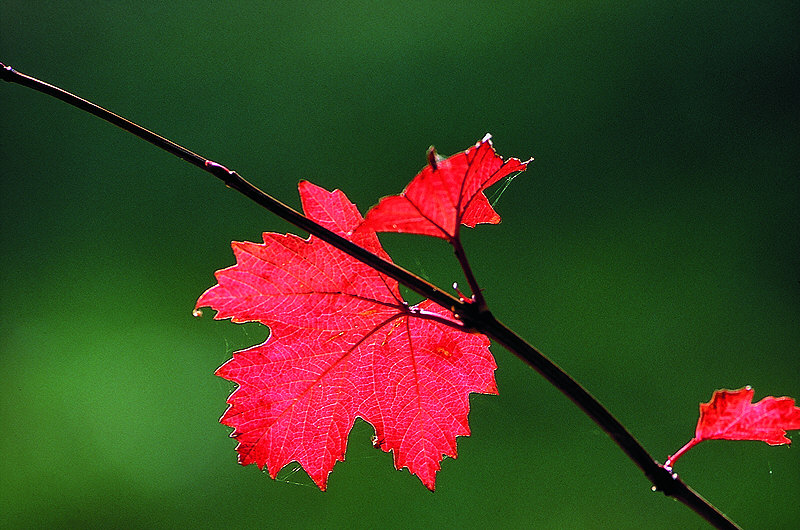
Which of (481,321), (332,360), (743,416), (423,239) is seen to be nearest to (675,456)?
(743,416)

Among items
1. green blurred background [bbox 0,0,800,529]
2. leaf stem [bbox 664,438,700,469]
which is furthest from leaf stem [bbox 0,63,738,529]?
green blurred background [bbox 0,0,800,529]

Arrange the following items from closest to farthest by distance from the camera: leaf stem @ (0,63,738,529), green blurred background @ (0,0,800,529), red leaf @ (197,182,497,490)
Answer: leaf stem @ (0,63,738,529) → red leaf @ (197,182,497,490) → green blurred background @ (0,0,800,529)

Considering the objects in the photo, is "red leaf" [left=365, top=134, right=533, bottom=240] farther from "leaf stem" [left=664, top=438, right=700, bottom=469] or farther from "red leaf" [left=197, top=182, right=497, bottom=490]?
"leaf stem" [left=664, top=438, right=700, bottom=469]

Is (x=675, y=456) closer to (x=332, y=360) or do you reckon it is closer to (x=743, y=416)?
(x=743, y=416)

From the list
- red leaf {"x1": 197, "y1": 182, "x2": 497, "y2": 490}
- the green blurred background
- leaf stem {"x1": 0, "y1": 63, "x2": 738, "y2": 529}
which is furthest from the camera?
the green blurred background

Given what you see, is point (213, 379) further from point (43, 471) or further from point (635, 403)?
point (635, 403)

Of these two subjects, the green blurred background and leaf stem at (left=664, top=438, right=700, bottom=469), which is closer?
leaf stem at (left=664, top=438, right=700, bottom=469)
